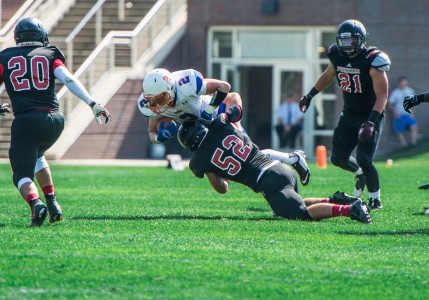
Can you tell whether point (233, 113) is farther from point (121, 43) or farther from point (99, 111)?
point (121, 43)

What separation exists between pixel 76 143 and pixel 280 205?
1326 cm

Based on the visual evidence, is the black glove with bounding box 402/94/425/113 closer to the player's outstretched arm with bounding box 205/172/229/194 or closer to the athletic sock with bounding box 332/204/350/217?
the athletic sock with bounding box 332/204/350/217

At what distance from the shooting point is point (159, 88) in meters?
9.48

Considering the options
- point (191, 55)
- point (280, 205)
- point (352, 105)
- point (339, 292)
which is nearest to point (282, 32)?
point (191, 55)

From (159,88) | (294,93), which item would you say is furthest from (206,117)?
(294,93)

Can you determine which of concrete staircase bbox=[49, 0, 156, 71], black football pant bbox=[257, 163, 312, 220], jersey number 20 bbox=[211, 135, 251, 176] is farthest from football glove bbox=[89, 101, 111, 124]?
concrete staircase bbox=[49, 0, 156, 71]

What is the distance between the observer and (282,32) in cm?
2505

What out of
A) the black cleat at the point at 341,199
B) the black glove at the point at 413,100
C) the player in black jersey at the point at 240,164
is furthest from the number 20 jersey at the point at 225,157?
the black glove at the point at 413,100

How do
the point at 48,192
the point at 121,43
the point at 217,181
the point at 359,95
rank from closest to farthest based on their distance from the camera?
the point at 48,192
the point at 217,181
the point at 359,95
the point at 121,43

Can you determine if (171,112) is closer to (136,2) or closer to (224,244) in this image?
(224,244)

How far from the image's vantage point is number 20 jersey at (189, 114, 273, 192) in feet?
31.5

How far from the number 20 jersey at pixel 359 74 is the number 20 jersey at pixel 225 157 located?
4.95 feet

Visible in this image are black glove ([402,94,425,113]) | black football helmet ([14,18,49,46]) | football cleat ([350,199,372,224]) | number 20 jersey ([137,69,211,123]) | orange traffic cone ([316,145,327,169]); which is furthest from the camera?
orange traffic cone ([316,145,327,169])

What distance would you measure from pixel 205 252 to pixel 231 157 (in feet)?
7.28
